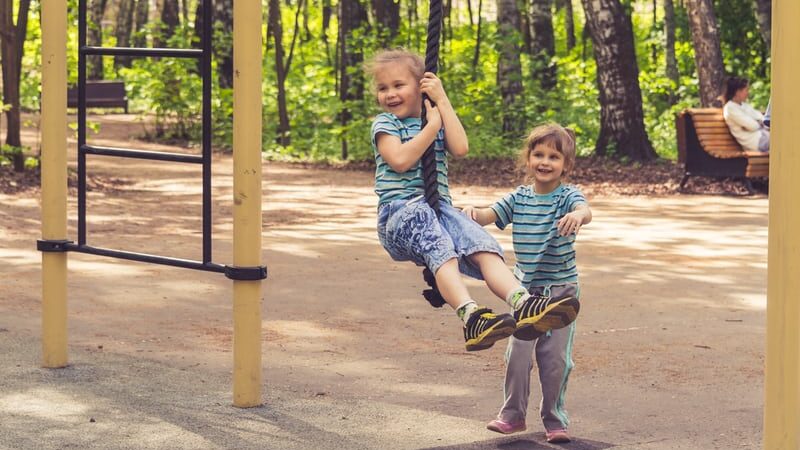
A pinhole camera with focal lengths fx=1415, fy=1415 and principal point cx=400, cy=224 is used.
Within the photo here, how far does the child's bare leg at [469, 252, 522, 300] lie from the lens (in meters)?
4.92

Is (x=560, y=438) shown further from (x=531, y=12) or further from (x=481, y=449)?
(x=531, y=12)

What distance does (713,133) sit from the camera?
15.5 m

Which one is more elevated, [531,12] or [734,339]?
[531,12]

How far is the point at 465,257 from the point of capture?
5074 mm

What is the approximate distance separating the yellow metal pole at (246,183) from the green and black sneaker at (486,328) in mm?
1379

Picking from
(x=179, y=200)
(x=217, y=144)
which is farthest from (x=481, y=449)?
(x=217, y=144)

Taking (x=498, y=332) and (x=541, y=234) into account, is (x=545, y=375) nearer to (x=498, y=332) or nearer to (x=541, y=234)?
(x=541, y=234)

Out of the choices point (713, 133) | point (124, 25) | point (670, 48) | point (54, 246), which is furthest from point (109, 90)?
point (54, 246)

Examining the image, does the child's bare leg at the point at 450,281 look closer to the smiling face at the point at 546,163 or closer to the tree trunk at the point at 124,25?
the smiling face at the point at 546,163

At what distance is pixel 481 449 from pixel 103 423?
57.4 inches

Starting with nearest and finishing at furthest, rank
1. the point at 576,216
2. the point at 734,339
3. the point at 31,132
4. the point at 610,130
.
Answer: the point at 576,216 < the point at 734,339 < the point at 610,130 < the point at 31,132

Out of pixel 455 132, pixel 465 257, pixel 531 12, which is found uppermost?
pixel 531 12

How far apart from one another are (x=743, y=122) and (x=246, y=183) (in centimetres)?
1035

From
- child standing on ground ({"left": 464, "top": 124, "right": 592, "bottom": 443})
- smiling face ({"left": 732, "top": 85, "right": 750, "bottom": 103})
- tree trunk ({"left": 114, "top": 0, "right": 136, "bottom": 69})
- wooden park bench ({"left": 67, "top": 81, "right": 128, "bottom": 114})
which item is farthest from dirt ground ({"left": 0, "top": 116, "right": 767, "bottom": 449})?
tree trunk ({"left": 114, "top": 0, "right": 136, "bottom": 69})
